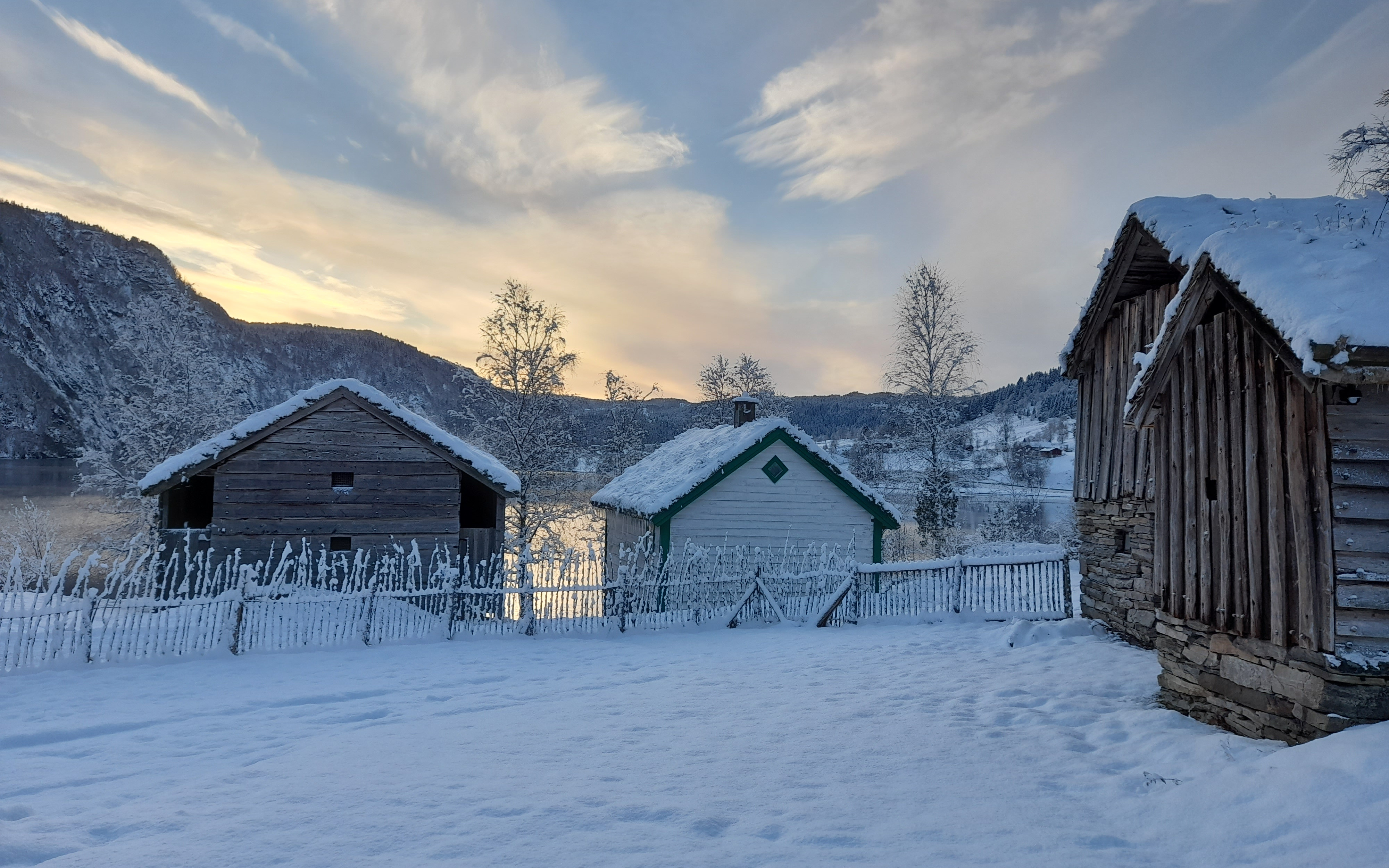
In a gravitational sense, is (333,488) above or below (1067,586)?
above

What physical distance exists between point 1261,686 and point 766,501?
1301 centimetres

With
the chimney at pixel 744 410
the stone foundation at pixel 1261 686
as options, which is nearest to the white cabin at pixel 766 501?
the chimney at pixel 744 410

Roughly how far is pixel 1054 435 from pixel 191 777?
13544 cm

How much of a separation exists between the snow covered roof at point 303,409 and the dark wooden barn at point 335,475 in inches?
0.8

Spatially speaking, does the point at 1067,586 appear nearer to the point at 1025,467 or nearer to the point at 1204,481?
the point at 1204,481

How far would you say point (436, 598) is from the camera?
13125mm

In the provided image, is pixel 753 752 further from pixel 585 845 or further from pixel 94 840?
pixel 94 840

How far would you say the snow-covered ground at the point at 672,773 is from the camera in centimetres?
421

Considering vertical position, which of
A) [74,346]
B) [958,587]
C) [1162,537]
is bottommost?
[958,587]

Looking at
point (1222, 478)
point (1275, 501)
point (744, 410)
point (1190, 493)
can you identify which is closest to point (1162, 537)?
point (1190, 493)

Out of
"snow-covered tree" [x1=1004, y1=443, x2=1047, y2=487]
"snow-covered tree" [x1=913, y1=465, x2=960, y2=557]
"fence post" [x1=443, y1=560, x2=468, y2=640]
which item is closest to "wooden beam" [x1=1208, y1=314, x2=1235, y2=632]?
"fence post" [x1=443, y1=560, x2=468, y2=640]

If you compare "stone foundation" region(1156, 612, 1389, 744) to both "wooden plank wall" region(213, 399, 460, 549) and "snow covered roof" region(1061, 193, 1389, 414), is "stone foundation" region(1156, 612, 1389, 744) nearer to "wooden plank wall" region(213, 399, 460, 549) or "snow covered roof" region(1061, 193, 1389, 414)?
"snow covered roof" region(1061, 193, 1389, 414)

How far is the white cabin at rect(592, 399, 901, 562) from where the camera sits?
1786cm

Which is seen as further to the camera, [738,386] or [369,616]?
[738,386]
